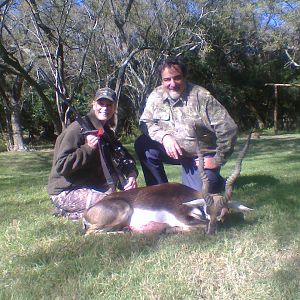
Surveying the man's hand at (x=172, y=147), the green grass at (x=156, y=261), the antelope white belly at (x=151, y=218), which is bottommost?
the green grass at (x=156, y=261)

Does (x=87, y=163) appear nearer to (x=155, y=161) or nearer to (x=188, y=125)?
(x=155, y=161)

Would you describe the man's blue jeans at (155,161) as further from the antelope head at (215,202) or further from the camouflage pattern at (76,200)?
the antelope head at (215,202)

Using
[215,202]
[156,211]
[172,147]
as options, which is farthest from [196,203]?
[172,147]

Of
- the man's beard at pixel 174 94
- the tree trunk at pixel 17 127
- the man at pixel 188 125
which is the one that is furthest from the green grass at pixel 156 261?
the tree trunk at pixel 17 127

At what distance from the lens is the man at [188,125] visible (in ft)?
19.3

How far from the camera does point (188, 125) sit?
611cm

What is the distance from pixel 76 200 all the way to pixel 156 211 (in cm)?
118

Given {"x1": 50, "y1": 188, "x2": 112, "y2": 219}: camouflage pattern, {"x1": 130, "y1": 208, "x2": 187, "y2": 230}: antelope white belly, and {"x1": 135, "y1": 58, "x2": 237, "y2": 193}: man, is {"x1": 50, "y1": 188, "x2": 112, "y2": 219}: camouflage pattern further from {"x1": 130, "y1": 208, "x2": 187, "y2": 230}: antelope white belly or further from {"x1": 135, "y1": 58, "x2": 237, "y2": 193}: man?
{"x1": 135, "y1": 58, "x2": 237, "y2": 193}: man

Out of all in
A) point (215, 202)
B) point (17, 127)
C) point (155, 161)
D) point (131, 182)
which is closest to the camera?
point (215, 202)

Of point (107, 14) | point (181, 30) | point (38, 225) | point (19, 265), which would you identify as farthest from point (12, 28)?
point (19, 265)

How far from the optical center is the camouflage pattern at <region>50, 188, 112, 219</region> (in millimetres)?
5828

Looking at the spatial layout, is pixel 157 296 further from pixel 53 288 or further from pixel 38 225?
pixel 38 225

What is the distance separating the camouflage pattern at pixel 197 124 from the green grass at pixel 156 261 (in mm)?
871

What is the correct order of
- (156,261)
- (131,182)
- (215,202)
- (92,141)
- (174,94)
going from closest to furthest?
(156,261) → (215,202) → (92,141) → (174,94) → (131,182)
